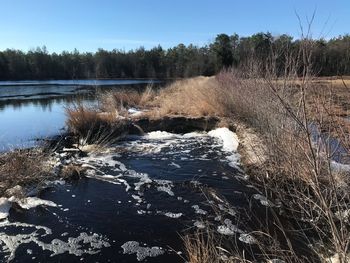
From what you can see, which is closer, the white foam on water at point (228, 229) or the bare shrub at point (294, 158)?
the bare shrub at point (294, 158)

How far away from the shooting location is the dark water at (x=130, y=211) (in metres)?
6.17

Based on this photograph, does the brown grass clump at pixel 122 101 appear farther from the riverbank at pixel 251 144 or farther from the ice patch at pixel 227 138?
the ice patch at pixel 227 138

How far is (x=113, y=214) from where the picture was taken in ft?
24.8

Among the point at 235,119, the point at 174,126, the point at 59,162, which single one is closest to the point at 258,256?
the point at 59,162

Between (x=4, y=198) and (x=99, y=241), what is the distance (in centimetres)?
273

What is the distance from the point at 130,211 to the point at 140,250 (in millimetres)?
1598

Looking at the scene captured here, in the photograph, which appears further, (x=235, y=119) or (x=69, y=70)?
(x=69, y=70)

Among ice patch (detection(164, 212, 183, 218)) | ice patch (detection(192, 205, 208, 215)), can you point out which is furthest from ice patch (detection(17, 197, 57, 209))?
ice patch (detection(192, 205, 208, 215))

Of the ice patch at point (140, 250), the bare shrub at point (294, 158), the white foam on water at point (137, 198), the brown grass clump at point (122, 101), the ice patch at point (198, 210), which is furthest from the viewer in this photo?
the brown grass clump at point (122, 101)

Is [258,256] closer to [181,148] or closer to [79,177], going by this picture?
[79,177]

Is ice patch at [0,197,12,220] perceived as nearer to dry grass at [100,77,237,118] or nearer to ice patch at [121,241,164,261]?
ice patch at [121,241,164,261]

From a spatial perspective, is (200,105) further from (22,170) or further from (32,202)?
(32,202)

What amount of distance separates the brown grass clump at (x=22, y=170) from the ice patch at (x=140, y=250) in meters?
3.49

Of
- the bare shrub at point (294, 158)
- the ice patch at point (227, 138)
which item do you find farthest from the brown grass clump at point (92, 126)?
Result: the bare shrub at point (294, 158)
